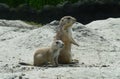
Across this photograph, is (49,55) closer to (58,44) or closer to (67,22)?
(58,44)

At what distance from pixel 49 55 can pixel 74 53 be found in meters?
1.38

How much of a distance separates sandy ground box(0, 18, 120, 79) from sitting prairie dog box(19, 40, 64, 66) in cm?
24

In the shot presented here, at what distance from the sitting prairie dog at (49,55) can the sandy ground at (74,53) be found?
24cm

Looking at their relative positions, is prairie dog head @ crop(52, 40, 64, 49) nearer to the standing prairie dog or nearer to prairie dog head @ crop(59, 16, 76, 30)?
the standing prairie dog

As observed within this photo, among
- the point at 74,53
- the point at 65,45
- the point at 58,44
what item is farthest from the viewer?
the point at 74,53

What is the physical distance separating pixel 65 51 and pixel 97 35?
2379 millimetres

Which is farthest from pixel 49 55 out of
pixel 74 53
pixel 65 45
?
pixel 74 53

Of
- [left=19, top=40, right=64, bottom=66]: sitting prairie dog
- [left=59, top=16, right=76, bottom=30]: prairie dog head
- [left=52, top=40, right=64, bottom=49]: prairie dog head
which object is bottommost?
[left=19, top=40, right=64, bottom=66]: sitting prairie dog

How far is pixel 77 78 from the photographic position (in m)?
9.95

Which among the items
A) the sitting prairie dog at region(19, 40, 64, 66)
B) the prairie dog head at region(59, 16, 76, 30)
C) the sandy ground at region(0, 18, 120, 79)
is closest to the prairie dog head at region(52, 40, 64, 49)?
the sitting prairie dog at region(19, 40, 64, 66)

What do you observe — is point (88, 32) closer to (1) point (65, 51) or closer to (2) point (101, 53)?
(2) point (101, 53)

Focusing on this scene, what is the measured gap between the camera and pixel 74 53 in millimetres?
13156

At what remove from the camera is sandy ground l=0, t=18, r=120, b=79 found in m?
10.2

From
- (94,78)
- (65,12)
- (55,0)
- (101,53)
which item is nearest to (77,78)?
(94,78)
